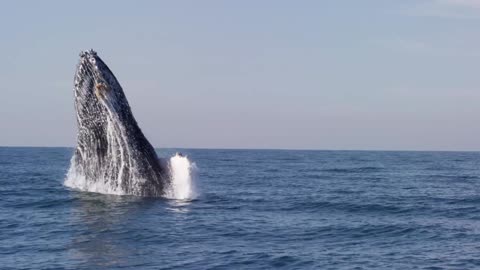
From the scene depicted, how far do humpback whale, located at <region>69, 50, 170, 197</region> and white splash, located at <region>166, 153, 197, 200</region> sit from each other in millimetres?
710

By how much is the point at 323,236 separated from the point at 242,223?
3.50 meters

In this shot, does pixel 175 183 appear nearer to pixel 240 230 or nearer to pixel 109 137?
pixel 109 137

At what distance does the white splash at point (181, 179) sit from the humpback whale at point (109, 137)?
0.71 meters

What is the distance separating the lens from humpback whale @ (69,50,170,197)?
95.6ft

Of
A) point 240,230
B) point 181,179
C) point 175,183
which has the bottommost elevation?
point 240,230

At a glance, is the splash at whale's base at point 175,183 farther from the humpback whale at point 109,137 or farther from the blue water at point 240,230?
the blue water at point 240,230

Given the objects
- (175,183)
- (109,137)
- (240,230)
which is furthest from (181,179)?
(240,230)

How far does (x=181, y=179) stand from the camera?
32.6 metres

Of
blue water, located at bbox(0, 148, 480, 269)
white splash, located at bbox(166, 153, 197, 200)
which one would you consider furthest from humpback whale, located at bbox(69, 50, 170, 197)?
blue water, located at bbox(0, 148, 480, 269)

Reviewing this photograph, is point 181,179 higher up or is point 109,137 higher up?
point 109,137

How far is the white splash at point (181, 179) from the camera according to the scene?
31781mm

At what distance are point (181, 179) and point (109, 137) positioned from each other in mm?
4559

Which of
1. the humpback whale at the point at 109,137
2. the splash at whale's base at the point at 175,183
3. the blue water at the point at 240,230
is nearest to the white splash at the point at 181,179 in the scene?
the splash at whale's base at the point at 175,183

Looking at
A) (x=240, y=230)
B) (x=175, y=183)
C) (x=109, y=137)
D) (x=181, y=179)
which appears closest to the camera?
(x=240, y=230)
